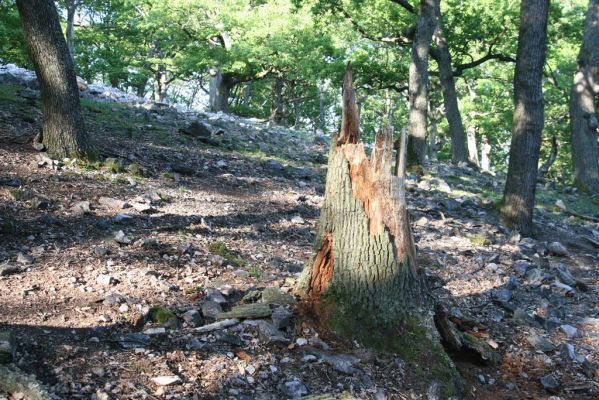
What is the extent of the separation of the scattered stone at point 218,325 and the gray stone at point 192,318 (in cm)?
7

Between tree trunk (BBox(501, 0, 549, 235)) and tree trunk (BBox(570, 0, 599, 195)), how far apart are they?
7.83 metres

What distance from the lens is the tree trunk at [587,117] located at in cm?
1510

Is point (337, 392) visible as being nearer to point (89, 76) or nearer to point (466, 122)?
point (466, 122)

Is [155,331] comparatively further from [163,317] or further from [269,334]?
[269,334]

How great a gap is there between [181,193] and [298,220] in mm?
1668

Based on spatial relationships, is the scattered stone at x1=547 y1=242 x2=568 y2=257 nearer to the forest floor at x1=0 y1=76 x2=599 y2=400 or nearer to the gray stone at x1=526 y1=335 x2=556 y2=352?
the forest floor at x1=0 y1=76 x2=599 y2=400

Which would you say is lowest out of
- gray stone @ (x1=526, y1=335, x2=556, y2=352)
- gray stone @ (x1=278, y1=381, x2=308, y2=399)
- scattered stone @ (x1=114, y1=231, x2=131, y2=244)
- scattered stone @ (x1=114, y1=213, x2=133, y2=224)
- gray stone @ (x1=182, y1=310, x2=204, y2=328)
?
gray stone @ (x1=526, y1=335, x2=556, y2=352)

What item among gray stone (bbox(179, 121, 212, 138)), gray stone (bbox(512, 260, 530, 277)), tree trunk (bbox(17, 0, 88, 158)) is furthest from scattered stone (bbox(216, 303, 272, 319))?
gray stone (bbox(179, 121, 212, 138))

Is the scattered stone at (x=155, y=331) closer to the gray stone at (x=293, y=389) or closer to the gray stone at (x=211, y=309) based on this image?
the gray stone at (x=211, y=309)

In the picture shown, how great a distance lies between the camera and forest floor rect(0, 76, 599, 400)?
331cm

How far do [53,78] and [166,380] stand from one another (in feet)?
17.9

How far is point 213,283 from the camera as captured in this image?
15.3ft

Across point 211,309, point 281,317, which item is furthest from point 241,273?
point 281,317

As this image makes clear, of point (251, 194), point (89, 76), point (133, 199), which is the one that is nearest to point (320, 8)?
point (251, 194)
